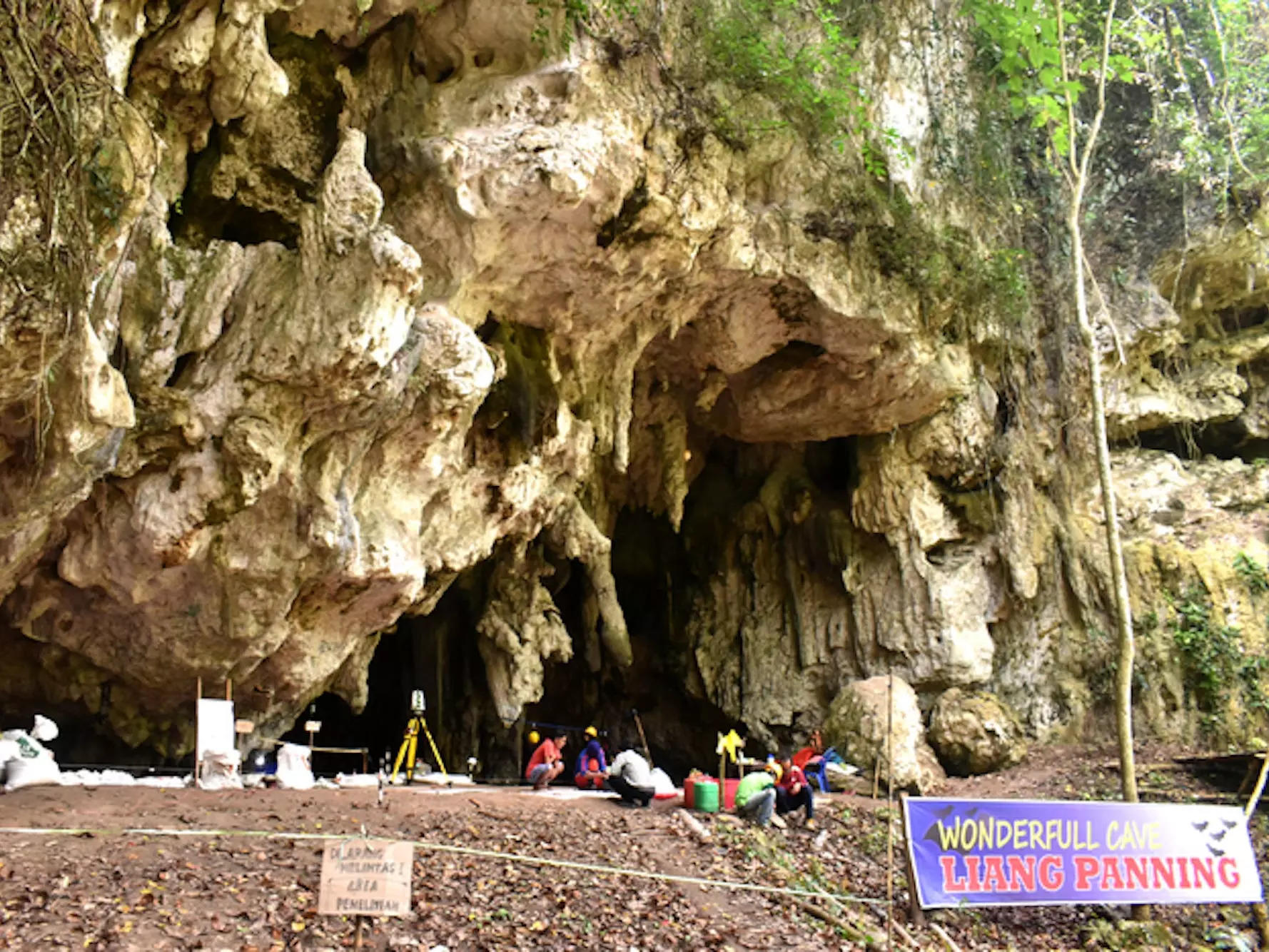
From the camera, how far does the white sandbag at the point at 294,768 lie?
9047 mm

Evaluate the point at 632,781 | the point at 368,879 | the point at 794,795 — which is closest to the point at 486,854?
the point at 368,879

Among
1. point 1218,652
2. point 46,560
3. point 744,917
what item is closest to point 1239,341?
point 1218,652

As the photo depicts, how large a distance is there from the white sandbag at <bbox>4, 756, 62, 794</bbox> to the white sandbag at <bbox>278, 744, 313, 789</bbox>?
6.82 ft

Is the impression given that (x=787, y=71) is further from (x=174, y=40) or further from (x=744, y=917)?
(x=744, y=917)

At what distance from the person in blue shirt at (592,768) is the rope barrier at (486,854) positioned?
13.7 feet

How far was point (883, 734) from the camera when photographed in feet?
40.8

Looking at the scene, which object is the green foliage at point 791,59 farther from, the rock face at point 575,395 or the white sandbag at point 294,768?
the white sandbag at point 294,768

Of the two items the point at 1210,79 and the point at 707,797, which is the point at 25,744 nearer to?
the point at 707,797

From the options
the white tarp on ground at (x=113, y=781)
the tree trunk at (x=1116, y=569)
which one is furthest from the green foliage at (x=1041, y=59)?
the white tarp on ground at (x=113, y=781)

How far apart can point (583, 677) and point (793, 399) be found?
7417mm

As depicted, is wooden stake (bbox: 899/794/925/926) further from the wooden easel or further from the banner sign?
the wooden easel

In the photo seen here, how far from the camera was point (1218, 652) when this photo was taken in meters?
13.2

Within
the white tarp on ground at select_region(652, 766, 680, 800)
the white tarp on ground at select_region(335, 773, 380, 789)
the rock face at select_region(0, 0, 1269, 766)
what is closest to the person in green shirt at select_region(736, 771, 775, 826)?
the white tarp on ground at select_region(652, 766, 680, 800)

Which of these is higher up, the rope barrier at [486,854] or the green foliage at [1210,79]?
the green foliage at [1210,79]
